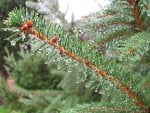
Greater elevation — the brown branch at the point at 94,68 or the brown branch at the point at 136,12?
the brown branch at the point at 136,12

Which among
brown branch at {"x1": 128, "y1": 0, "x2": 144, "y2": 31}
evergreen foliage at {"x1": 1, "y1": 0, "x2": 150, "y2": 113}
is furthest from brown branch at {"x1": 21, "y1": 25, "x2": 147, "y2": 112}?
brown branch at {"x1": 128, "y1": 0, "x2": 144, "y2": 31}

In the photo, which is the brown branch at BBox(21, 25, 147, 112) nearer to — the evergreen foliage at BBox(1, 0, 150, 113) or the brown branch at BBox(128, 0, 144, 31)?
the evergreen foliage at BBox(1, 0, 150, 113)

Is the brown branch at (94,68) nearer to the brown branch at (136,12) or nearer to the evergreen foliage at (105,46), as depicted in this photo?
the evergreen foliage at (105,46)

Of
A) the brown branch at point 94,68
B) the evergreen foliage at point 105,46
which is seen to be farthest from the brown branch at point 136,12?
the brown branch at point 94,68

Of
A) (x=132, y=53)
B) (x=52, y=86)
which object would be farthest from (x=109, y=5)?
(x=52, y=86)

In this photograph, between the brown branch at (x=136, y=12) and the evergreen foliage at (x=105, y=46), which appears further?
the brown branch at (x=136, y=12)

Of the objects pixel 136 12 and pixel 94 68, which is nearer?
pixel 94 68

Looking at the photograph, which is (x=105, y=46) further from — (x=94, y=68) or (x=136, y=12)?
(x=94, y=68)

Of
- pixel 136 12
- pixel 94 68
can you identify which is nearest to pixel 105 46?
pixel 136 12

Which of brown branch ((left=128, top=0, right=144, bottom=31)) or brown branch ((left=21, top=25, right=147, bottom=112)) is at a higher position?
brown branch ((left=128, top=0, right=144, bottom=31))
